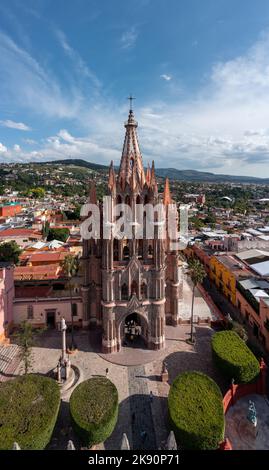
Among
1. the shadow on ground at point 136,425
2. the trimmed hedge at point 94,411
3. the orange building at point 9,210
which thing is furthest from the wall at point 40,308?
the orange building at point 9,210

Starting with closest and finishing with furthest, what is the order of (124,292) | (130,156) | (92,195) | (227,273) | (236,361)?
(236,361) → (130,156) → (124,292) → (92,195) → (227,273)

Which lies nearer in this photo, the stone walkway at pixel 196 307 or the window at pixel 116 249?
the window at pixel 116 249

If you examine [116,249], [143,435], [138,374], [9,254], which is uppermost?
[116,249]

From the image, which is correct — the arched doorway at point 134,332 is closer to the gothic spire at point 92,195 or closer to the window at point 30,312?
the window at point 30,312

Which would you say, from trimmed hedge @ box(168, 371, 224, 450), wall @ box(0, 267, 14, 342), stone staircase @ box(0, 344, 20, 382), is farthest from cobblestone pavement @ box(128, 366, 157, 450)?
wall @ box(0, 267, 14, 342)

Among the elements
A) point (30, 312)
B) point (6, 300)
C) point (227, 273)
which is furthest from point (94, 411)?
point (227, 273)

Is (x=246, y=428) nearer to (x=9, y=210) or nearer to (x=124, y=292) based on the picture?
(x=124, y=292)

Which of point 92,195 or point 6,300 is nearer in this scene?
point 92,195
